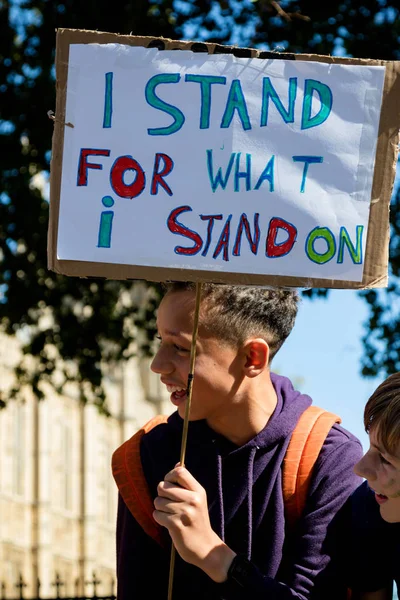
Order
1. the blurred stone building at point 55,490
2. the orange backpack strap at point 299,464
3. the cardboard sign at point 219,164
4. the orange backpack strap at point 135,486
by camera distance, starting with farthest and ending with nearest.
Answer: the blurred stone building at point 55,490
the orange backpack strap at point 135,486
the orange backpack strap at point 299,464
the cardboard sign at point 219,164

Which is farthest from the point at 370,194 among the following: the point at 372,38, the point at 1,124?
the point at 1,124

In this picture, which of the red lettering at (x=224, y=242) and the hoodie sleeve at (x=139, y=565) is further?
the hoodie sleeve at (x=139, y=565)

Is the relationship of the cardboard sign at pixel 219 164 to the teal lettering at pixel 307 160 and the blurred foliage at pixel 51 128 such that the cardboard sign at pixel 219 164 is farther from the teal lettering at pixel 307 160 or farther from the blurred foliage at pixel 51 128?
the blurred foliage at pixel 51 128

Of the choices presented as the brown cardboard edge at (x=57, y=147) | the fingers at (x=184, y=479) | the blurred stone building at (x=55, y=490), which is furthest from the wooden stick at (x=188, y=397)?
the blurred stone building at (x=55, y=490)

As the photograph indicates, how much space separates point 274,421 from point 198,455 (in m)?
0.23

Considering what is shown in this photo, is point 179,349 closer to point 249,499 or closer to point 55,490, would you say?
point 249,499

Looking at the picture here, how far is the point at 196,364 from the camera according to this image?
2.89 metres

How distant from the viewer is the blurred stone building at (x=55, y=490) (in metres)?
30.4

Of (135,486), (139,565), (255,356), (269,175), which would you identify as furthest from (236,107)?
(139,565)

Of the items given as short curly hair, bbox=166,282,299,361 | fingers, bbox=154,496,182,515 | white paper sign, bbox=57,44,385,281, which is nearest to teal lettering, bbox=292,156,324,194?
white paper sign, bbox=57,44,385,281

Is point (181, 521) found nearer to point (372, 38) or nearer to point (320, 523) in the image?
point (320, 523)

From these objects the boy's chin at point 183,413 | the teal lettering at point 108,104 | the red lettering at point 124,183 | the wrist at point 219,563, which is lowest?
the wrist at point 219,563

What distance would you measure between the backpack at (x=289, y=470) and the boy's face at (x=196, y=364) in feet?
0.73

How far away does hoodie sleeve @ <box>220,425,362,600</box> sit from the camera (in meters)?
2.77
